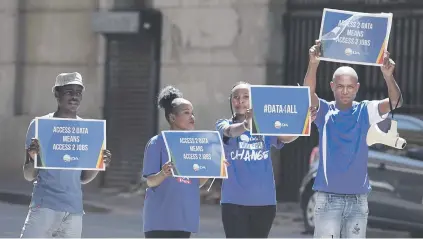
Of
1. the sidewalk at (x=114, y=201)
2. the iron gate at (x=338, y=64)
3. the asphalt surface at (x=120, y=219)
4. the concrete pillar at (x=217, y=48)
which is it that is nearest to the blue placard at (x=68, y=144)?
the asphalt surface at (x=120, y=219)

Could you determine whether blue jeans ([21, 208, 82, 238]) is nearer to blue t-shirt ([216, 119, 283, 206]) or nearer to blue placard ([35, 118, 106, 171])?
blue placard ([35, 118, 106, 171])

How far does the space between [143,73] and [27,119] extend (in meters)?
2.62

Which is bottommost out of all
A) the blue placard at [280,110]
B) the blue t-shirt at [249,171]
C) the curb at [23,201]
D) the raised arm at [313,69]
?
the curb at [23,201]

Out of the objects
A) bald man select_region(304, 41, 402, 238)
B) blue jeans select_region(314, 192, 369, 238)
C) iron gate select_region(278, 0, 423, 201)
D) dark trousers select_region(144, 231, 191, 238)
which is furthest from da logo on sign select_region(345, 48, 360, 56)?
iron gate select_region(278, 0, 423, 201)

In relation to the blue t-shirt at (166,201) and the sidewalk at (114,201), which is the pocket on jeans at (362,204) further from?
the sidewalk at (114,201)

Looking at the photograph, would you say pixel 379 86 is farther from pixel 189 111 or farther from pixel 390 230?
pixel 189 111

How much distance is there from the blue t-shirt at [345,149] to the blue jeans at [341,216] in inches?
2.2

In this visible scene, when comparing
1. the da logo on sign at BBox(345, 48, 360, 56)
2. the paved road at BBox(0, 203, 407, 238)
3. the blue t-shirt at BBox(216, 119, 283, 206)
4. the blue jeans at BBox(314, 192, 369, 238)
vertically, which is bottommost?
the paved road at BBox(0, 203, 407, 238)

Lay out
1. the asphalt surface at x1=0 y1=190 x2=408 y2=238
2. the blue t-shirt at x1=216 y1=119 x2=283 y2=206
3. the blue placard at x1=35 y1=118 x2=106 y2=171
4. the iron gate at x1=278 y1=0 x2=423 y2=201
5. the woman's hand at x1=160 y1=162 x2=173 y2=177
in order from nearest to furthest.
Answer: the woman's hand at x1=160 y1=162 x2=173 y2=177 → the blue placard at x1=35 y1=118 x2=106 y2=171 → the blue t-shirt at x1=216 y1=119 x2=283 y2=206 → the asphalt surface at x1=0 y1=190 x2=408 y2=238 → the iron gate at x1=278 y1=0 x2=423 y2=201

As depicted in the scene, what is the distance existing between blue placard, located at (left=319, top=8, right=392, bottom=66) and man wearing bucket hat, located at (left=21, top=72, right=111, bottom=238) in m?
1.66

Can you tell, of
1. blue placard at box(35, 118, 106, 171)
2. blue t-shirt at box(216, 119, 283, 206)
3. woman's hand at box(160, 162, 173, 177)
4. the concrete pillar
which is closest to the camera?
woman's hand at box(160, 162, 173, 177)

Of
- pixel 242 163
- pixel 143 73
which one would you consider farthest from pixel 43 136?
pixel 143 73

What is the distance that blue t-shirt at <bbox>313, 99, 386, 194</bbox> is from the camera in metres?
6.59

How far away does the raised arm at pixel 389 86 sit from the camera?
21.5 ft
